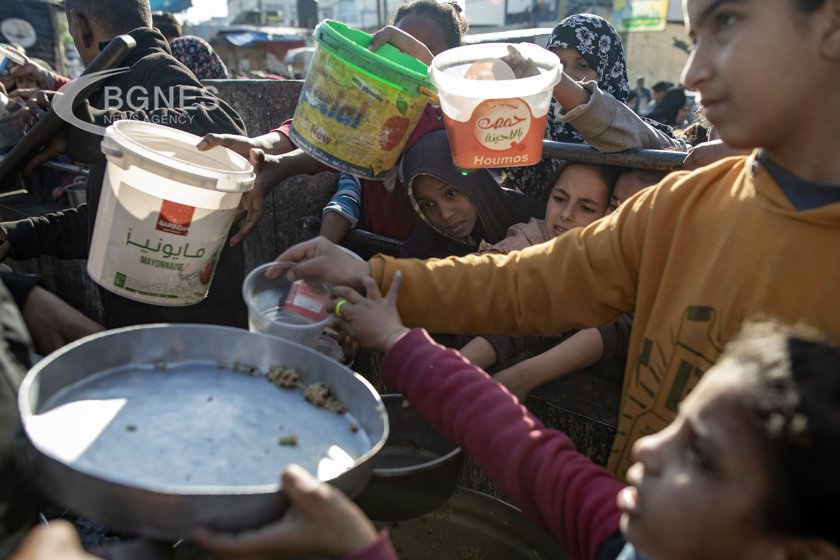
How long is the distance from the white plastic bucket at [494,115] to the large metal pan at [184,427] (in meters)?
1.08

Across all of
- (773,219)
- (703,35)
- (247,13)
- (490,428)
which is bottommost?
(247,13)

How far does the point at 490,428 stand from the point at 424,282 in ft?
1.47

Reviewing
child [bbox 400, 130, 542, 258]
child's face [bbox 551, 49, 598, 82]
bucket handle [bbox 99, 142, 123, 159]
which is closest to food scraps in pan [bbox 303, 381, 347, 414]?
bucket handle [bbox 99, 142, 123, 159]

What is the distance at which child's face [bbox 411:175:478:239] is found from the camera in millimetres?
2674

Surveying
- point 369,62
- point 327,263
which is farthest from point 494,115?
point 327,263

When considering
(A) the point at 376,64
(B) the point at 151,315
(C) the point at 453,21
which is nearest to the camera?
(A) the point at 376,64

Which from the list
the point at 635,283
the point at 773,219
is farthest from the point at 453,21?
the point at 773,219

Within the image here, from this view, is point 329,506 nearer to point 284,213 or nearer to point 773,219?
point 773,219

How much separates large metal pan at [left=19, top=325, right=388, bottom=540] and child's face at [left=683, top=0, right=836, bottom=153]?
833 millimetres

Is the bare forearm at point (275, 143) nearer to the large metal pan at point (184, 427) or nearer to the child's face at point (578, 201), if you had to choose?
the child's face at point (578, 201)

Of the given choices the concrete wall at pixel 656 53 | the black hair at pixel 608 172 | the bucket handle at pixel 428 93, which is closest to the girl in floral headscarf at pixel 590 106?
the black hair at pixel 608 172

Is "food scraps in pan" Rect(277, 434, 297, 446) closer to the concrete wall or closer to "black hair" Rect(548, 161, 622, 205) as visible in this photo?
"black hair" Rect(548, 161, 622, 205)

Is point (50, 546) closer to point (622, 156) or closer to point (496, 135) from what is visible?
point (496, 135)

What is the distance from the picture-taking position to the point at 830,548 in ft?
2.63
